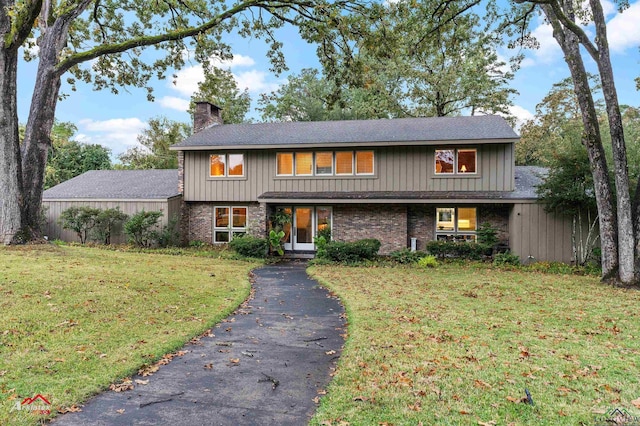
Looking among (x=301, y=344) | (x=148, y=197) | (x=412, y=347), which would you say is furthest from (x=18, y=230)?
(x=412, y=347)

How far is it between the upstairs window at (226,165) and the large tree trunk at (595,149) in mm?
12309

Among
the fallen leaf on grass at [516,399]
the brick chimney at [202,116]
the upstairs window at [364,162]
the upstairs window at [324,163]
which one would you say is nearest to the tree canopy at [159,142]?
the brick chimney at [202,116]

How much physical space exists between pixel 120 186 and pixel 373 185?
12.3m

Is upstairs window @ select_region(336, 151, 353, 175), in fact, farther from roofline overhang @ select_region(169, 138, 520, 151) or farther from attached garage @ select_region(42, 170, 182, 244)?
attached garage @ select_region(42, 170, 182, 244)

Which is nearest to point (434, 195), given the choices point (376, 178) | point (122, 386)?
point (376, 178)

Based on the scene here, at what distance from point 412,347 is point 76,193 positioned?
18891 millimetres

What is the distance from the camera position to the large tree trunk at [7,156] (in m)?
11.6

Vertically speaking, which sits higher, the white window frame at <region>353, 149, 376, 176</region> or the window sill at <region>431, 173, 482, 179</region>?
the white window frame at <region>353, 149, 376, 176</region>

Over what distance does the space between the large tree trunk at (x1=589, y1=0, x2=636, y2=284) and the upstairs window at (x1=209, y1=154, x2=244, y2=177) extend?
13.0 metres

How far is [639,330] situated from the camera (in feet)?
20.2

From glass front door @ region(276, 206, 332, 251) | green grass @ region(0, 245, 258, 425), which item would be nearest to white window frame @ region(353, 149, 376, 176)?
glass front door @ region(276, 206, 332, 251)

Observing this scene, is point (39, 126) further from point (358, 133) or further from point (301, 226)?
point (358, 133)

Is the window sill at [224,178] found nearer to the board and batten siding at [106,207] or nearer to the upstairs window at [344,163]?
the board and batten siding at [106,207]

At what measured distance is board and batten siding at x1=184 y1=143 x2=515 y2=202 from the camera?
15.5 meters
